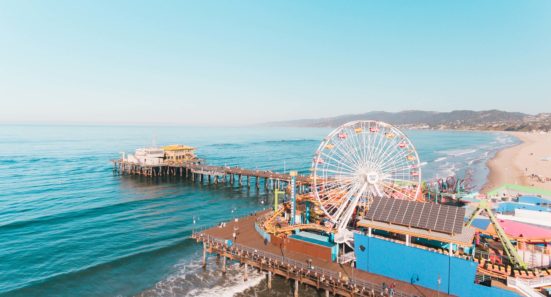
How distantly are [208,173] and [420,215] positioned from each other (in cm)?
6904

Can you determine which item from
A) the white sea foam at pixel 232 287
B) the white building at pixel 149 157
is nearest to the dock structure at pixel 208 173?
the white building at pixel 149 157

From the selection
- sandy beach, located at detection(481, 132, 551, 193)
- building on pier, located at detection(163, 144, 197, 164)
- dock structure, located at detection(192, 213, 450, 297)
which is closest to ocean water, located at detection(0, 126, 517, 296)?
dock structure, located at detection(192, 213, 450, 297)

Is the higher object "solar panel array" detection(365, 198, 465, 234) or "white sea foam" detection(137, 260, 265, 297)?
"solar panel array" detection(365, 198, 465, 234)

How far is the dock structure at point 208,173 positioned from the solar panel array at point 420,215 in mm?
46840

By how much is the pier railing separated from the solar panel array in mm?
6044

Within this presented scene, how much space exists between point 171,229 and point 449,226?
132ft

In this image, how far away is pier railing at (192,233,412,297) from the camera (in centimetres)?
2850

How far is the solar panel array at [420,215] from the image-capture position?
2906cm

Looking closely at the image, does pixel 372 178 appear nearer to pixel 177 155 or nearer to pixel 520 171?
pixel 177 155

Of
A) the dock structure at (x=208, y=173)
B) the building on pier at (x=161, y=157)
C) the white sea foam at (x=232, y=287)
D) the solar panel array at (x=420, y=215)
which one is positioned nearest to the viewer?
the solar panel array at (x=420, y=215)

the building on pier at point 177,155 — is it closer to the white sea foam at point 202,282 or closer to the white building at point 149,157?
the white building at point 149,157

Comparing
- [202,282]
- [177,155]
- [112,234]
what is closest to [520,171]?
[202,282]

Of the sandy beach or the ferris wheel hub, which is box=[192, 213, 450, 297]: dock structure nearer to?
the ferris wheel hub

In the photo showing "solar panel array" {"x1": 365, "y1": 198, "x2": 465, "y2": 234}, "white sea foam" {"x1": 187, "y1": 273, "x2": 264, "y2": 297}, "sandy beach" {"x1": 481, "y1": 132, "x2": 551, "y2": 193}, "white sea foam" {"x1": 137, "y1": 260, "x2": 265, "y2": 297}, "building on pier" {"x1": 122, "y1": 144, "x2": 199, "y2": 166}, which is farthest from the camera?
"building on pier" {"x1": 122, "y1": 144, "x2": 199, "y2": 166}
